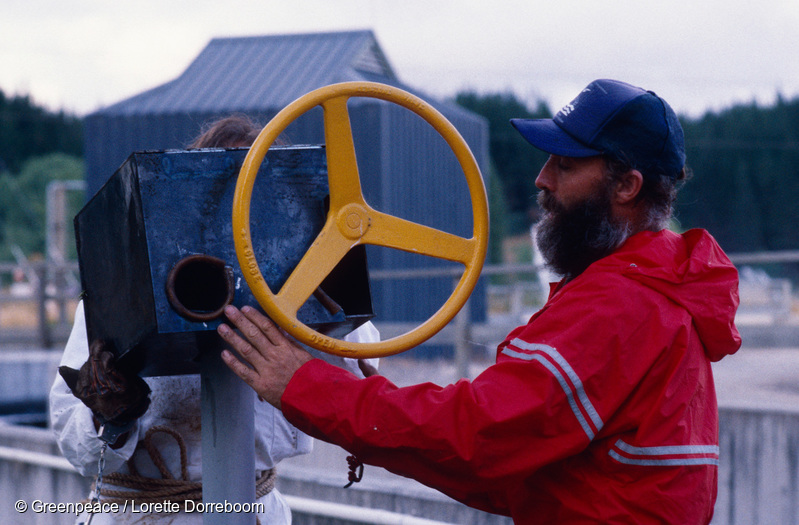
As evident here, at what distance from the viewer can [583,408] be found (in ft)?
5.05

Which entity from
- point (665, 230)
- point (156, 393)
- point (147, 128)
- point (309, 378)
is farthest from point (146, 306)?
point (147, 128)

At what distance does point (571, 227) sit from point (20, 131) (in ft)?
189

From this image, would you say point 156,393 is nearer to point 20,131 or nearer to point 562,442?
point 562,442

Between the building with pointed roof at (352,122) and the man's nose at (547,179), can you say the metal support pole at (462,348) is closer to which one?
the man's nose at (547,179)

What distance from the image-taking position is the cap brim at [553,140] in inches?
69.9

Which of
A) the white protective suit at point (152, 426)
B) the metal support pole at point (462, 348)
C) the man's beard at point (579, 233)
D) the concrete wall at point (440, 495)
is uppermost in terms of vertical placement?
the man's beard at point (579, 233)

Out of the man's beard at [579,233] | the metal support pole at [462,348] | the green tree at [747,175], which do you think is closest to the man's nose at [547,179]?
the man's beard at [579,233]

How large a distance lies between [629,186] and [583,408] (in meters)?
0.52

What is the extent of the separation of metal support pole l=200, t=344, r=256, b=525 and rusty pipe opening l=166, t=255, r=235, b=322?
165mm

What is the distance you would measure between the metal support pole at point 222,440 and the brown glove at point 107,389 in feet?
0.51

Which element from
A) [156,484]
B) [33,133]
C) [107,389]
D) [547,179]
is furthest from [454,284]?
[33,133]

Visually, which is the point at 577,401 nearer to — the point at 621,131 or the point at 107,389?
the point at 621,131

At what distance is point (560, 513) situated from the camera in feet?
5.34

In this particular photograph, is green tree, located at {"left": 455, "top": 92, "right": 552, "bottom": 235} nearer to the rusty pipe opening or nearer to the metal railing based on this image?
the metal railing
